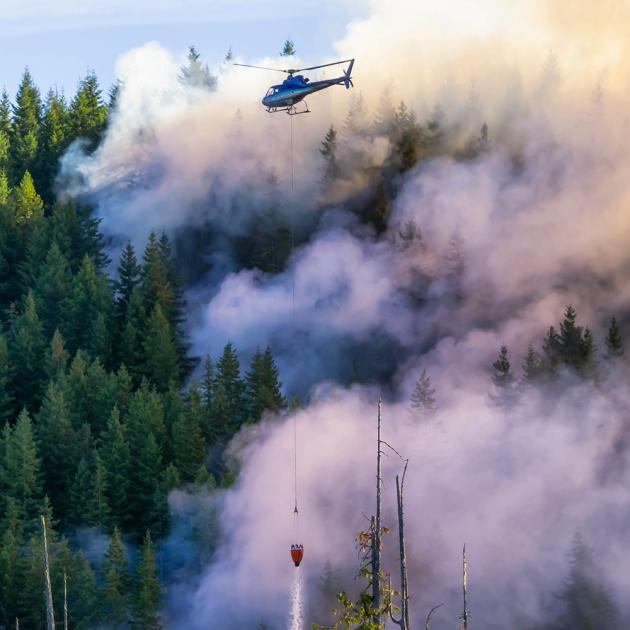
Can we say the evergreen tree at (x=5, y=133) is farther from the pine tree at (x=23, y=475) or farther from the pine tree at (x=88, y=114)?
the pine tree at (x=23, y=475)

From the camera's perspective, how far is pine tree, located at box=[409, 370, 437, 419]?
109 meters

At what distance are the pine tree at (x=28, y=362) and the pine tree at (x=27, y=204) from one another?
66.7 feet

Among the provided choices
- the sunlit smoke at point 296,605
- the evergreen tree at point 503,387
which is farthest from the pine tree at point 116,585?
the evergreen tree at point 503,387

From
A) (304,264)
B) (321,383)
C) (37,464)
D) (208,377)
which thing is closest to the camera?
(37,464)

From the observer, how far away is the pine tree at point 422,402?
109250 mm

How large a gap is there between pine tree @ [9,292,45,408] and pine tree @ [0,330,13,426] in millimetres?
611

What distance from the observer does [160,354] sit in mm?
112188

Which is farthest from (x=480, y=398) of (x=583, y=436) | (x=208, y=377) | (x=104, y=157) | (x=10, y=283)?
(x=104, y=157)

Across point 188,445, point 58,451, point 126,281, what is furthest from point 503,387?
point 58,451

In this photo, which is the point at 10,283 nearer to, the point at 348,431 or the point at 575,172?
the point at 348,431

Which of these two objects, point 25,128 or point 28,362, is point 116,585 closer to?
point 28,362

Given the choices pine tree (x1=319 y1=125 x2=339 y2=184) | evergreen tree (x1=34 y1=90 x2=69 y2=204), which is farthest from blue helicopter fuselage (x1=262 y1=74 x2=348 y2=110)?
evergreen tree (x1=34 y1=90 x2=69 y2=204)

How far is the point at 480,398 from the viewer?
112250 millimetres

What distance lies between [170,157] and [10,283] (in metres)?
25.9
